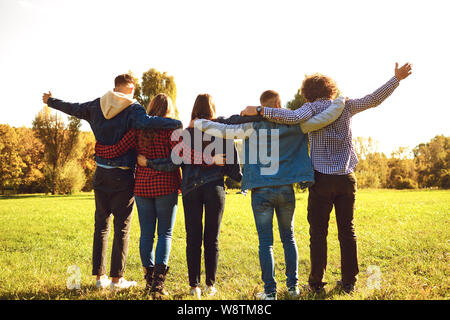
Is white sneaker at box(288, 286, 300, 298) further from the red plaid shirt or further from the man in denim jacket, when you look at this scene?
the man in denim jacket

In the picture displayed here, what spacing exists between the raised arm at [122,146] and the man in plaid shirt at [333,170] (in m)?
1.35

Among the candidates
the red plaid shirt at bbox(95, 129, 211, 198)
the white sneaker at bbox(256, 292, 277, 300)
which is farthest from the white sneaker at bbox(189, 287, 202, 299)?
the red plaid shirt at bbox(95, 129, 211, 198)

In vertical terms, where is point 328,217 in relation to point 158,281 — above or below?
above

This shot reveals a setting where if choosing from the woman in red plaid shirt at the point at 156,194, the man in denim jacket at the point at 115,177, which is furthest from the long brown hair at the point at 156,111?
the man in denim jacket at the point at 115,177

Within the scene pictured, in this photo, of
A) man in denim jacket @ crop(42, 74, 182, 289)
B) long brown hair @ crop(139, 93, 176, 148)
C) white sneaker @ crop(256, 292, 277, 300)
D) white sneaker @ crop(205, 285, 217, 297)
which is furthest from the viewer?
man in denim jacket @ crop(42, 74, 182, 289)

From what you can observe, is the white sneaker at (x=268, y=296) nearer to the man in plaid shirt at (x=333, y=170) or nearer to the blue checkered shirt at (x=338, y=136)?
the man in plaid shirt at (x=333, y=170)

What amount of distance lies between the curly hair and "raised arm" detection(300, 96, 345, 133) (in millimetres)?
239

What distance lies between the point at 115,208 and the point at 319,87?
2.73 metres

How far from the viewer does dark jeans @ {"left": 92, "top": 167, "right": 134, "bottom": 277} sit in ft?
13.0

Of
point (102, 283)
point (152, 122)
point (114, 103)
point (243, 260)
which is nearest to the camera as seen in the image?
point (152, 122)

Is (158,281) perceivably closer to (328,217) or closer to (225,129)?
(225,129)

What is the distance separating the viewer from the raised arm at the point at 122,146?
397 cm

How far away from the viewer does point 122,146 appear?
13.0 ft

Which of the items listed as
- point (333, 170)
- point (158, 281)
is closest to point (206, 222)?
point (158, 281)
